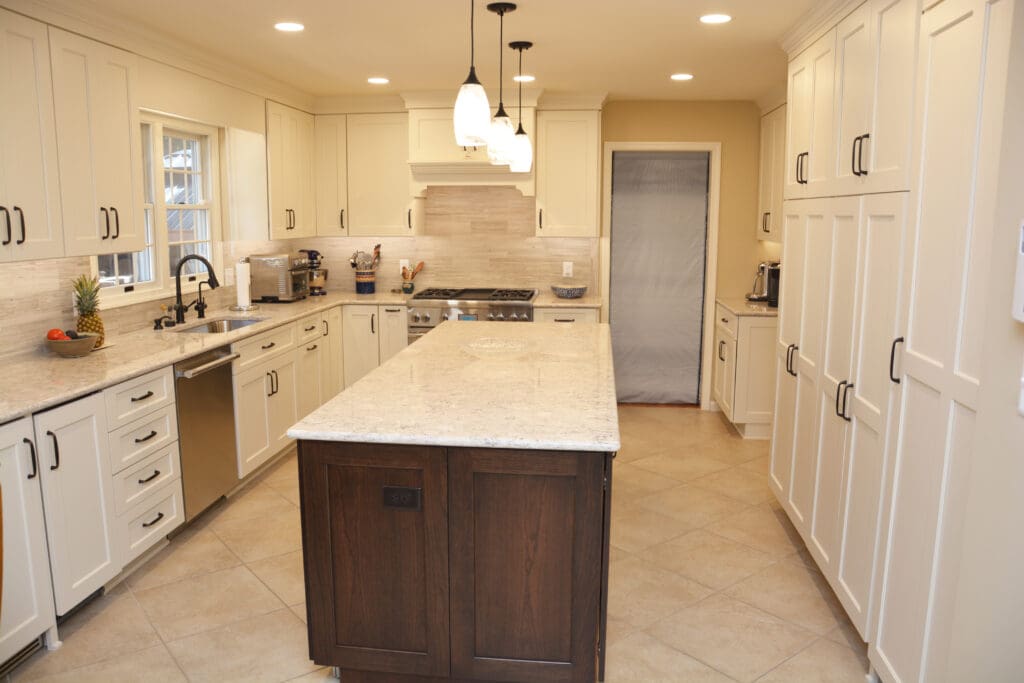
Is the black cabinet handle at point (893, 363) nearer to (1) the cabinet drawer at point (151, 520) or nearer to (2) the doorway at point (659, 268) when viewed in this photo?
(1) the cabinet drawer at point (151, 520)

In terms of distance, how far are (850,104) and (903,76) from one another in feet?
1.63

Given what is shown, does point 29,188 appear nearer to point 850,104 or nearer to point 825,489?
point 850,104

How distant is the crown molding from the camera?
300cm

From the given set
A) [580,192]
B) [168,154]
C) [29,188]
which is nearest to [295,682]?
[29,188]

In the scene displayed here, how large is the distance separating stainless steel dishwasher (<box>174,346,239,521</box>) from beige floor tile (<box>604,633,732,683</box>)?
2.15m

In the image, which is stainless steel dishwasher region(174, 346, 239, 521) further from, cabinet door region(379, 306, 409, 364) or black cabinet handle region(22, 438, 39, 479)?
cabinet door region(379, 306, 409, 364)

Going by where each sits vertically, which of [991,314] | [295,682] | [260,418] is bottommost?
[295,682]

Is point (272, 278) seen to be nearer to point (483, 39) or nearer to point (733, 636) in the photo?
point (483, 39)

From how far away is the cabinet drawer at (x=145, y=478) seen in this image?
307 centimetres

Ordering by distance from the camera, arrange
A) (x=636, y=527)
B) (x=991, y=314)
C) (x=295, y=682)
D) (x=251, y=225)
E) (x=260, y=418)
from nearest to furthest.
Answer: (x=991, y=314)
(x=295, y=682)
(x=636, y=527)
(x=260, y=418)
(x=251, y=225)

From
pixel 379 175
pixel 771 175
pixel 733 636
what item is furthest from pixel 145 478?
pixel 771 175

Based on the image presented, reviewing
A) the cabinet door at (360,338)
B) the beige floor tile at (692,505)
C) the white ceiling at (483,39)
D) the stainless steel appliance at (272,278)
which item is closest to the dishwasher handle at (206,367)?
the stainless steel appliance at (272,278)

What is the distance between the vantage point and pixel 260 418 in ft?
14.2

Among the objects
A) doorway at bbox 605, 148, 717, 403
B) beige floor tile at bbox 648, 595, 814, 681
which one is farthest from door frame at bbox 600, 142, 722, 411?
beige floor tile at bbox 648, 595, 814, 681
